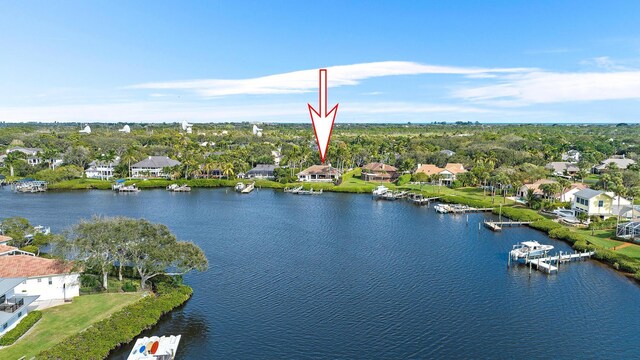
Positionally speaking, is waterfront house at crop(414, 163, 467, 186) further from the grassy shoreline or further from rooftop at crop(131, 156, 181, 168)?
rooftop at crop(131, 156, 181, 168)

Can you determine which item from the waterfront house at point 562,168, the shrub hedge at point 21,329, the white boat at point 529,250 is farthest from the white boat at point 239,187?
the waterfront house at point 562,168

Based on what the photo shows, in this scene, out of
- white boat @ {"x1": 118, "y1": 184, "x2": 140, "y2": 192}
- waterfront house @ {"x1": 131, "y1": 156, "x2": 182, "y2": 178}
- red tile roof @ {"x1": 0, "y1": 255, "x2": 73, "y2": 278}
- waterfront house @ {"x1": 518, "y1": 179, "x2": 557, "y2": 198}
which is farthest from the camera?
waterfront house @ {"x1": 131, "y1": 156, "x2": 182, "y2": 178}

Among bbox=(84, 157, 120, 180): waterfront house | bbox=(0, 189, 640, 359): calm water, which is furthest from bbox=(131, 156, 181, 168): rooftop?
bbox=(0, 189, 640, 359): calm water

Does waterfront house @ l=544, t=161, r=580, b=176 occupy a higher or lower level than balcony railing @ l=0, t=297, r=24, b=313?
higher

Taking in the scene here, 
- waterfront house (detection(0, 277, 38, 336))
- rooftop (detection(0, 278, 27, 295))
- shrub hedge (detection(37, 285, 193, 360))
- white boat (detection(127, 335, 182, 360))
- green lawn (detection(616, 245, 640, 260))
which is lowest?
white boat (detection(127, 335, 182, 360))

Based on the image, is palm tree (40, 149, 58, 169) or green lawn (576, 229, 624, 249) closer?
green lawn (576, 229, 624, 249)

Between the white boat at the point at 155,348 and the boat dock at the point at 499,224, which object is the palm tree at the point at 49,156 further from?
the white boat at the point at 155,348

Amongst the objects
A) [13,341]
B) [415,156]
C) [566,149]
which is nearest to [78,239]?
[13,341]
